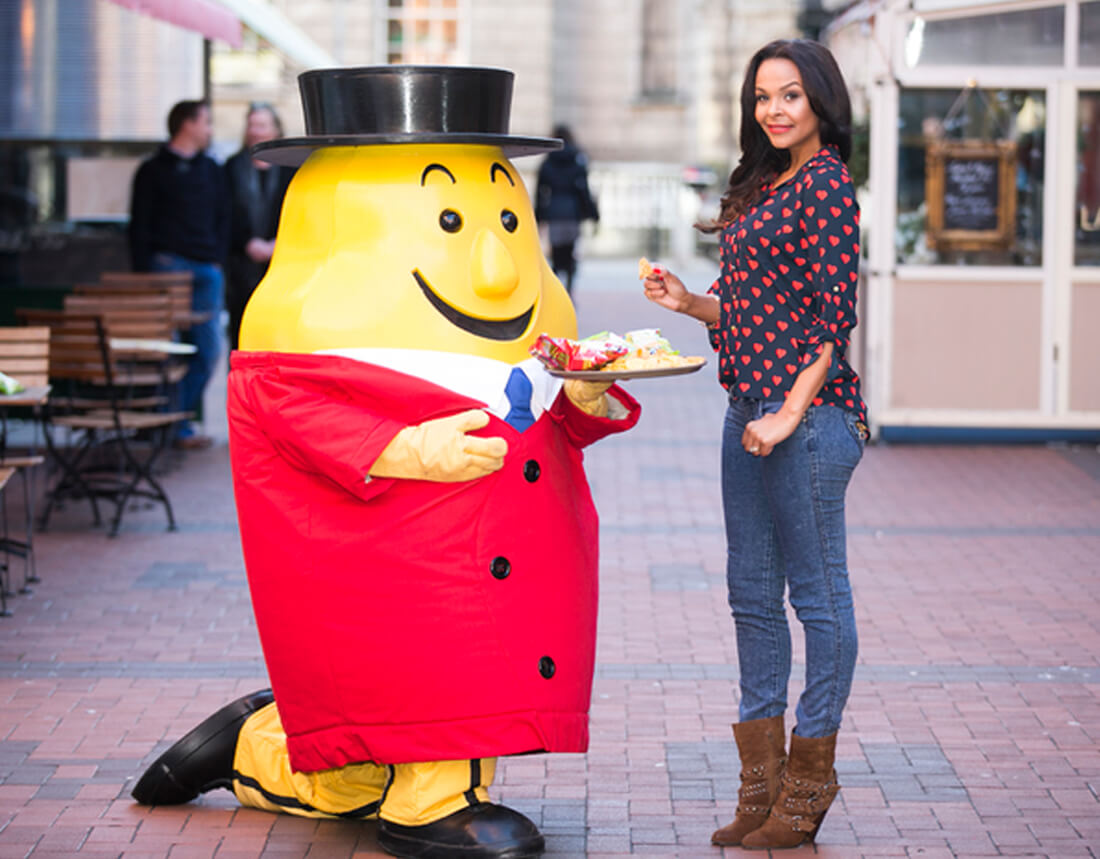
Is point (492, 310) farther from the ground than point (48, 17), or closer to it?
closer to it

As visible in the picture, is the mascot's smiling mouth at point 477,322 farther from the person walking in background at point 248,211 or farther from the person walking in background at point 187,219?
the person walking in background at point 187,219

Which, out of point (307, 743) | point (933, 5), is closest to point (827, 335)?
point (307, 743)

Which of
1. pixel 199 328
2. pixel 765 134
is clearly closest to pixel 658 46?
pixel 199 328

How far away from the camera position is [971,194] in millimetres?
10000

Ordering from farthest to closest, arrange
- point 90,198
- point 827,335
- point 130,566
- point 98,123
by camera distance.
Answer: point 98,123, point 90,198, point 130,566, point 827,335

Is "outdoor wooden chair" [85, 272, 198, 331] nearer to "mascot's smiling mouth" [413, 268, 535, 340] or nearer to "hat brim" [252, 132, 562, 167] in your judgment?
"hat brim" [252, 132, 562, 167]

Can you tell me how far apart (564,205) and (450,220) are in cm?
1221

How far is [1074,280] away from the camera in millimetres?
9922

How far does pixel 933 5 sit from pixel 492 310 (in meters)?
6.58

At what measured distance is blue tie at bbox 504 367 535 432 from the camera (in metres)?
3.94

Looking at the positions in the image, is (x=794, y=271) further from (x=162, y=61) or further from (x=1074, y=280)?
(x=162, y=61)

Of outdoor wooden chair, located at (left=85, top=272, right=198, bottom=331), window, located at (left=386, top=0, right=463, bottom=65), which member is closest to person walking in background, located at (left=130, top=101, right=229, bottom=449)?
outdoor wooden chair, located at (left=85, top=272, right=198, bottom=331)

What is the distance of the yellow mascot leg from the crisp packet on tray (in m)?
1.01

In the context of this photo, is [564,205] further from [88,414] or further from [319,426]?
[319,426]
